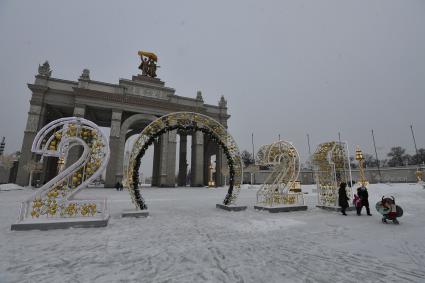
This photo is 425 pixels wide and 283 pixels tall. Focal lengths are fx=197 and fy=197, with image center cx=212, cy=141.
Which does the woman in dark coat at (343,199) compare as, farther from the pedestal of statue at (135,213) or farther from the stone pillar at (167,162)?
the stone pillar at (167,162)

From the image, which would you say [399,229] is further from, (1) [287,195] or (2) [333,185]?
(1) [287,195]

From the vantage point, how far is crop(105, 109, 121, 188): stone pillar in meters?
28.7

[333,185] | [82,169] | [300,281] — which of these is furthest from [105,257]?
[333,185]

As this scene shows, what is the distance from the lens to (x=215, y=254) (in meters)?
4.29

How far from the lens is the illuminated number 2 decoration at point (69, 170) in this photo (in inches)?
268

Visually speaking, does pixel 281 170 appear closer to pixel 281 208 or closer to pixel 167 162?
pixel 281 208

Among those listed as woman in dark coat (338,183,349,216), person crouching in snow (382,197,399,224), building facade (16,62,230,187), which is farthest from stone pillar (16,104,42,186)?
person crouching in snow (382,197,399,224)

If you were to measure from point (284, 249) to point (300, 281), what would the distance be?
1.53m

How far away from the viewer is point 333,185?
10.9m

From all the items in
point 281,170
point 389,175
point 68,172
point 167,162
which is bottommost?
point 68,172

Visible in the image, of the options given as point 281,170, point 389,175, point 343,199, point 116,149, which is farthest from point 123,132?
point 389,175

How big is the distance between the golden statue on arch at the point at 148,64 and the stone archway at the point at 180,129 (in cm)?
3024

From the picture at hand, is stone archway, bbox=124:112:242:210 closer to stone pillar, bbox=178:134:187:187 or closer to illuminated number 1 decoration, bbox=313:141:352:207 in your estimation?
illuminated number 1 decoration, bbox=313:141:352:207

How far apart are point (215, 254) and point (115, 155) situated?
2886 cm
